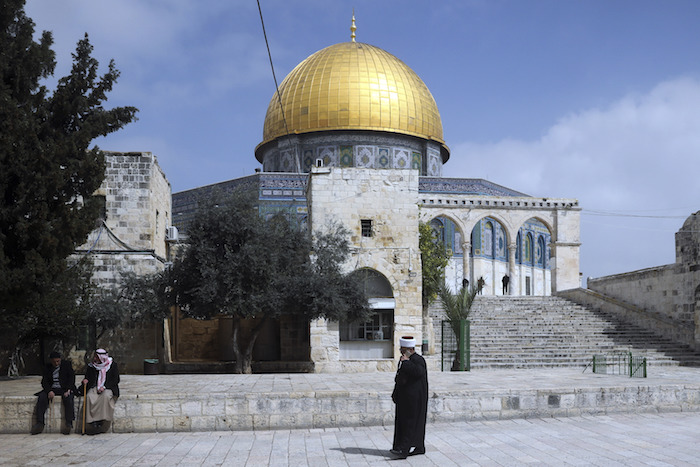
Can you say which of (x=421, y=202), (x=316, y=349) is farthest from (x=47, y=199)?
(x=421, y=202)

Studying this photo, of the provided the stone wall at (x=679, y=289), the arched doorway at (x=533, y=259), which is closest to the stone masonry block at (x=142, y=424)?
the stone wall at (x=679, y=289)

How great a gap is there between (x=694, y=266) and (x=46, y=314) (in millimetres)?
15425

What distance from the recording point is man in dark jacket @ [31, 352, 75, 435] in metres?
7.62

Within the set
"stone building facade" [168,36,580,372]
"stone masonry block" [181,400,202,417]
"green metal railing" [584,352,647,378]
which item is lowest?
"green metal railing" [584,352,647,378]

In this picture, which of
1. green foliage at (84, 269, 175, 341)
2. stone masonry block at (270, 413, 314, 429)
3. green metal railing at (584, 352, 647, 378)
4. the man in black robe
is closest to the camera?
the man in black robe

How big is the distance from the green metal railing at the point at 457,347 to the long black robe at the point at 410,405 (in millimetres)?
8337

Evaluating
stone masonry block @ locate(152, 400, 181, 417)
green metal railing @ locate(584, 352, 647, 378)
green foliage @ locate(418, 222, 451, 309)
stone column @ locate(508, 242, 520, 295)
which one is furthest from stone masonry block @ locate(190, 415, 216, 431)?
stone column @ locate(508, 242, 520, 295)

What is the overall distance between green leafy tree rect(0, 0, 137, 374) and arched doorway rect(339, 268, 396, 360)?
788cm

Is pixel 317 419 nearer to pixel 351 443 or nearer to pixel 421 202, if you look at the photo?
pixel 351 443

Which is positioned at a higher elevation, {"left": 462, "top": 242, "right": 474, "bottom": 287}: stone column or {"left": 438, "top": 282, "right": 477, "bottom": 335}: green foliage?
{"left": 462, "top": 242, "right": 474, "bottom": 287}: stone column

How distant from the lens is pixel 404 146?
34594 mm

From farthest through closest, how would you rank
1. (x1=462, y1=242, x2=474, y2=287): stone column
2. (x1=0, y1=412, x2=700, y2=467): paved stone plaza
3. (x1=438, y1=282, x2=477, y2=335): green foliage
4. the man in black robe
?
(x1=462, y1=242, x2=474, y2=287): stone column < (x1=438, y1=282, x2=477, y2=335): green foliage < the man in black robe < (x1=0, y1=412, x2=700, y2=467): paved stone plaza

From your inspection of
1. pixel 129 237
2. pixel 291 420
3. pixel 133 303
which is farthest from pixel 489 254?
pixel 291 420

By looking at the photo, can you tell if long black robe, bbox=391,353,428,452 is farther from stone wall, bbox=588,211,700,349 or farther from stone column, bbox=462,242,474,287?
stone column, bbox=462,242,474,287
